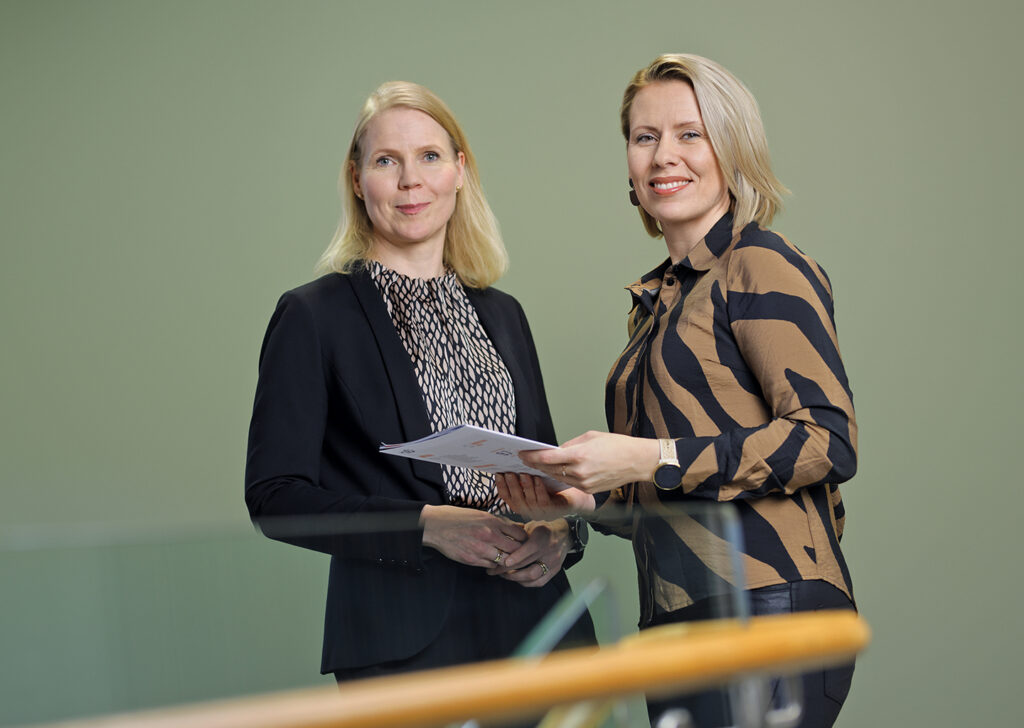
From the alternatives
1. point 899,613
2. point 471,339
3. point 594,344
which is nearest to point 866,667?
point 899,613

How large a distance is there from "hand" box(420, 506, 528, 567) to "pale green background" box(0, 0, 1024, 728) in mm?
1983

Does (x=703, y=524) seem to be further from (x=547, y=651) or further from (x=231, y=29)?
(x=231, y=29)

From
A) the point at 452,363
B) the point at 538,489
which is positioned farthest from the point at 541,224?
the point at 538,489

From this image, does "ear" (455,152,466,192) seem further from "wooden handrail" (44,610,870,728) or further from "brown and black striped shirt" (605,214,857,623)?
"wooden handrail" (44,610,870,728)

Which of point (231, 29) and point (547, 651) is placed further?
point (231, 29)

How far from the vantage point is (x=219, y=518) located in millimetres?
3422

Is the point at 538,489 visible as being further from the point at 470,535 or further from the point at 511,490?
the point at 470,535

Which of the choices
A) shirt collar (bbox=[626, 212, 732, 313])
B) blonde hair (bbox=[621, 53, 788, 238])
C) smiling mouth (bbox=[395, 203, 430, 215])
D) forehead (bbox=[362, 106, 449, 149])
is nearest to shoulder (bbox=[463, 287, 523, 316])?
smiling mouth (bbox=[395, 203, 430, 215])

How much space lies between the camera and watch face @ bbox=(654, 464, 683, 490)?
5.30ft

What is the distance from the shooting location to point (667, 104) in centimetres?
195

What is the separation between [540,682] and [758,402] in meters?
1.07

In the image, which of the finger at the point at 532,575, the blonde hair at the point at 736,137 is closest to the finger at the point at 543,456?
the finger at the point at 532,575

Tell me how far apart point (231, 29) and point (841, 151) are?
1.99 metres

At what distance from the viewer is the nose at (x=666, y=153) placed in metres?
1.92
